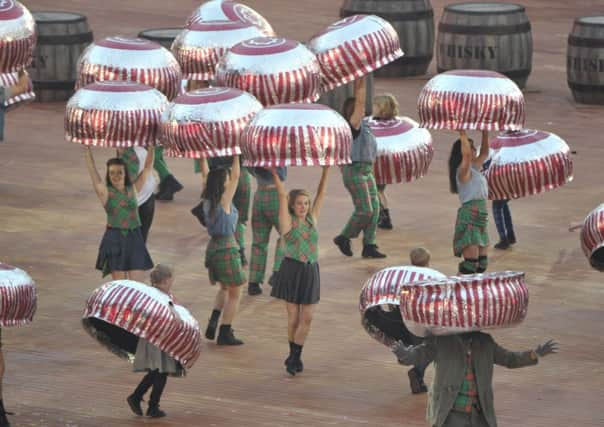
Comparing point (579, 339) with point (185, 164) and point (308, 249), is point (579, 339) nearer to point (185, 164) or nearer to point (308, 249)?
point (308, 249)

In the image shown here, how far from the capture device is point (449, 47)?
23.0 meters

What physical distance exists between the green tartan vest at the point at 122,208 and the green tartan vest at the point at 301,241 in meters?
1.63

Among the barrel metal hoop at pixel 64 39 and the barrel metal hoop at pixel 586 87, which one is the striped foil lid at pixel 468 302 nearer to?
the barrel metal hoop at pixel 586 87

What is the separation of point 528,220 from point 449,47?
7.15 m

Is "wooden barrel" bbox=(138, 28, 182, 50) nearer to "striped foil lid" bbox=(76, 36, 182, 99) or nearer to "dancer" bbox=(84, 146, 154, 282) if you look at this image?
"striped foil lid" bbox=(76, 36, 182, 99)

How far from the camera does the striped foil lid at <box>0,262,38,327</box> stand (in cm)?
1036

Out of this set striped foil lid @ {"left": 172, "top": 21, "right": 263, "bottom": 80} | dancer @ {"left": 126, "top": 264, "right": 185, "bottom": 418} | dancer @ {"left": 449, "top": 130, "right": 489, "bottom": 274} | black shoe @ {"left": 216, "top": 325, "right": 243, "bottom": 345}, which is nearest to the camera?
dancer @ {"left": 126, "top": 264, "right": 185, "bottom": 418}

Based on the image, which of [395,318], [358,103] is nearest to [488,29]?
[358,103]

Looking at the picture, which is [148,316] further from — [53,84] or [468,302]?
[53,84]

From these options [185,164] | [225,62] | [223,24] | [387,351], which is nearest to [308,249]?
[387,351]

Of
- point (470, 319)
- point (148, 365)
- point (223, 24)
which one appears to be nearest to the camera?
point (470, 319)

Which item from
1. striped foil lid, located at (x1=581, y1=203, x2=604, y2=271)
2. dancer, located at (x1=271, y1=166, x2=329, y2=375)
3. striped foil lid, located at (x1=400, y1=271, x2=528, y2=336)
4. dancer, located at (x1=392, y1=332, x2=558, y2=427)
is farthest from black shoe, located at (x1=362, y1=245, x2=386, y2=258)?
striped foil lid, located at (x1=400, y1=271, x2=528, y2=336)

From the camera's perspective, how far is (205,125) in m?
11.8

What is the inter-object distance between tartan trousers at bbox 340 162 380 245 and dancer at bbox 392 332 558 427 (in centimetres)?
559
